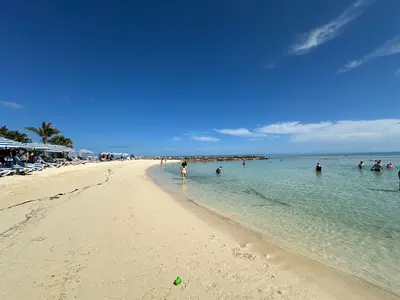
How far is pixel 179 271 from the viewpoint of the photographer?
3875 mm

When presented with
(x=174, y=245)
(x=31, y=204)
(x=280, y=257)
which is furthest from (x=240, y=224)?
(x=31, y=204)

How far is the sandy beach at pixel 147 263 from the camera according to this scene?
3.31 meters

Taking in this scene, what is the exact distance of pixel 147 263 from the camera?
4.12m

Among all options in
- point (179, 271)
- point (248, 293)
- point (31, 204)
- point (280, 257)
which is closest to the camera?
point (248, 293)

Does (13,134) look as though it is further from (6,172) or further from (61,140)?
(6,172)

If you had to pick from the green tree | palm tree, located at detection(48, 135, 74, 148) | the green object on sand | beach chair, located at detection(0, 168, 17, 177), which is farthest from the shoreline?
palm tree, located at detection(48, 135, 74, 148)

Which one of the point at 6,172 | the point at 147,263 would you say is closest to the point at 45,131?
the point at 6,172

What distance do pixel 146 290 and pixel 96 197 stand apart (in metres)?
7.73

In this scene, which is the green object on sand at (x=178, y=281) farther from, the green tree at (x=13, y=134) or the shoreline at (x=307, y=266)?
the green tree at (x=13, y=134)

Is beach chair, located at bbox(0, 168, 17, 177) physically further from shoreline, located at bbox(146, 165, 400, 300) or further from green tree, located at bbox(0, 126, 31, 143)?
green tree, located at bbox(0, 126, 31, 143)

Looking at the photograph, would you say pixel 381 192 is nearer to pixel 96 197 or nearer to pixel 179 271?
pixel 179 271

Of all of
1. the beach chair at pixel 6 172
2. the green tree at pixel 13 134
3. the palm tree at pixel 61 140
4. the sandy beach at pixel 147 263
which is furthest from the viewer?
the palm tree at pixel 61 140

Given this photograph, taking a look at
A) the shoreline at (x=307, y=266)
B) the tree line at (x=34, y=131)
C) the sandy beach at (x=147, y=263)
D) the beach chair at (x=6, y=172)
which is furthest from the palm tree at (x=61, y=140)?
the shoreline at (x=307, y=266)

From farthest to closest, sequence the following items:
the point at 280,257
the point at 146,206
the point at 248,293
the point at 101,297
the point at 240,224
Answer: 1. the point at 146,206
2. the point at 240,224
3. the point at 280,257
4. the point at 248,293
5. the point at 101,297
